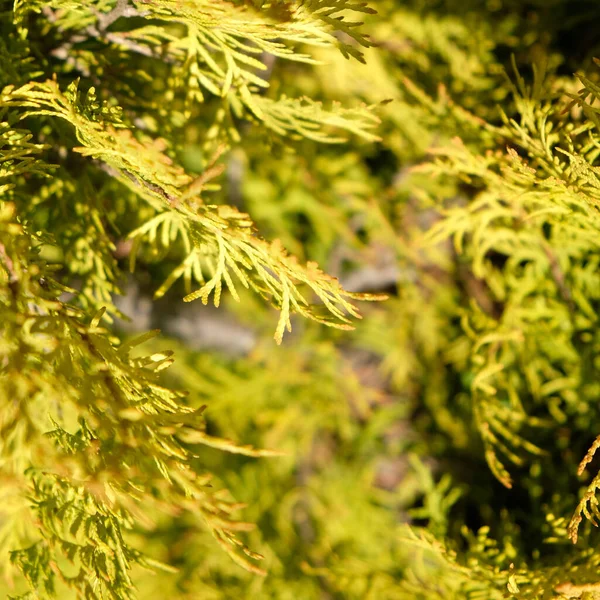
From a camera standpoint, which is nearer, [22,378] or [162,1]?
[22,378]

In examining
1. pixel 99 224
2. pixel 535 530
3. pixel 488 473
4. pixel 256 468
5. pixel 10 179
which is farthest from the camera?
pixel 256 468

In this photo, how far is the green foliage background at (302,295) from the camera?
3.66ft

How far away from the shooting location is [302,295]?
1337 millimetres

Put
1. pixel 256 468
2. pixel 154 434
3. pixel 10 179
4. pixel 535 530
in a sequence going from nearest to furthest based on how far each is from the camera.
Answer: pixel 154 434, pixel 10 179, pixel 535 530, pixel 256 468

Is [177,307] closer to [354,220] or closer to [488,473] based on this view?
[354,220]

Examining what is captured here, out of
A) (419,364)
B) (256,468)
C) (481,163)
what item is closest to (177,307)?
(256,468)

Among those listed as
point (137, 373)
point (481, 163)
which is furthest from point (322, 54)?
point (137, 373)

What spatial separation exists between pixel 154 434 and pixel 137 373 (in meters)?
0.13

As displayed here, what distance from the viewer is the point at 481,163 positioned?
1.58 meters

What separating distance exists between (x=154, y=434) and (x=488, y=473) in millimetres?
1866

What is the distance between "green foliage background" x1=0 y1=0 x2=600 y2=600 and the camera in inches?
43.9

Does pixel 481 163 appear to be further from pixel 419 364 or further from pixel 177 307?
pixel 177 307

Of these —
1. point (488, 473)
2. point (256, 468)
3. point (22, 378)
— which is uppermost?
point (22, 378)

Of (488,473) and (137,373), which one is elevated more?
(137,373)
